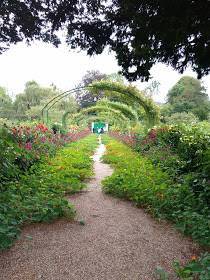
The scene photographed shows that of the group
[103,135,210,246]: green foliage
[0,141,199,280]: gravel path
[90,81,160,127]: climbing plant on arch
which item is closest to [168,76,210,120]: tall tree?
[90,81,160,127]: climbing plant on arch

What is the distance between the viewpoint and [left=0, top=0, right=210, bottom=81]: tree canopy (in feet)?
16.2

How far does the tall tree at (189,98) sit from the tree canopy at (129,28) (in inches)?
1106

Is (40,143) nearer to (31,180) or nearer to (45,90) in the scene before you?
(31,180)

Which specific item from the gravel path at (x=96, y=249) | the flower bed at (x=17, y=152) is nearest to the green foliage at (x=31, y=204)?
the gravel path at (x=96, y=249)

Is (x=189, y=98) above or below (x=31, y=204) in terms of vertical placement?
above

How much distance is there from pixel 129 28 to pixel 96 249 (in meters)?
4.00

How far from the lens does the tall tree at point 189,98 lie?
3438 cm

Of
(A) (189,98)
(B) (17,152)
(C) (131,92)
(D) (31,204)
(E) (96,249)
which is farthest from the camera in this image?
(A) (189,98)

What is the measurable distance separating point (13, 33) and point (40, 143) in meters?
5.60

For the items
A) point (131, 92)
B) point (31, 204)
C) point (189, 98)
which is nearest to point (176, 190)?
point (31, 204)

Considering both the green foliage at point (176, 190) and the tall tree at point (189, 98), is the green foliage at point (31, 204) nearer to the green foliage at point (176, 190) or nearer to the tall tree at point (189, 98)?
the green foliage at point (176, 190)

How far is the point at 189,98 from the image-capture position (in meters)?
37.8

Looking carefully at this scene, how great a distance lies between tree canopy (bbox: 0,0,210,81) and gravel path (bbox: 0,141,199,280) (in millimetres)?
3004

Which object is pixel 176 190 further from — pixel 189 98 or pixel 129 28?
pixel 189 98
